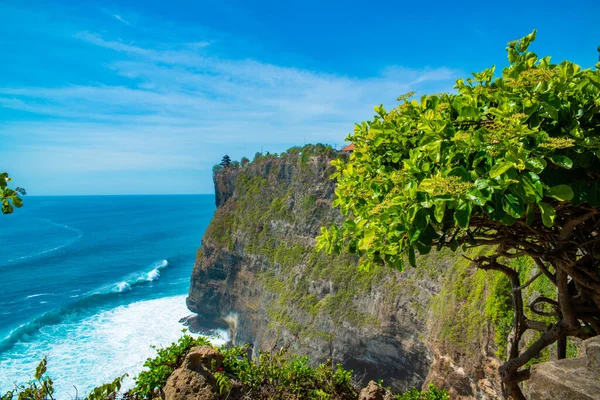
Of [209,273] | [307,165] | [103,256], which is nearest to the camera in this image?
[307,165]

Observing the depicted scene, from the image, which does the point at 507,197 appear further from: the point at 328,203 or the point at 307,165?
the point at 307,165

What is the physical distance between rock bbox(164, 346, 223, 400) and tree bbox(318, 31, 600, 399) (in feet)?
8.98

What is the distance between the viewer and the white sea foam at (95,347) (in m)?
35.0

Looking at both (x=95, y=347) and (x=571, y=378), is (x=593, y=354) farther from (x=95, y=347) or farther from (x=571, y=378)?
(x=95, y=347)

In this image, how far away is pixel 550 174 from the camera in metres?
2.64

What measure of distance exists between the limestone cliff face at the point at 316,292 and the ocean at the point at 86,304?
923 centimetres

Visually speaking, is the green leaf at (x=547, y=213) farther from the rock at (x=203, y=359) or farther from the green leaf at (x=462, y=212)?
the rock at (x=203, y=359)

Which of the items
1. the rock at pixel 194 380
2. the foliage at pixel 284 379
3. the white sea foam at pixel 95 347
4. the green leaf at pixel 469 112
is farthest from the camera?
the white sea foam at pixel 95 347

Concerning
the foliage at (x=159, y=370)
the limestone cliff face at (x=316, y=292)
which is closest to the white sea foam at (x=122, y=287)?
the limestone cliff face at (x=316, y=292)

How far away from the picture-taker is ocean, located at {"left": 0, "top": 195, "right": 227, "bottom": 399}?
124 feet

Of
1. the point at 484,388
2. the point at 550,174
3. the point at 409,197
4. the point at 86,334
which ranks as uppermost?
the point at 550,174

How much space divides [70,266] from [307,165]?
51254mm

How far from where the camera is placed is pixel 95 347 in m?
41.7

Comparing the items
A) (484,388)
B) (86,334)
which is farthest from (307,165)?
(86,334)
